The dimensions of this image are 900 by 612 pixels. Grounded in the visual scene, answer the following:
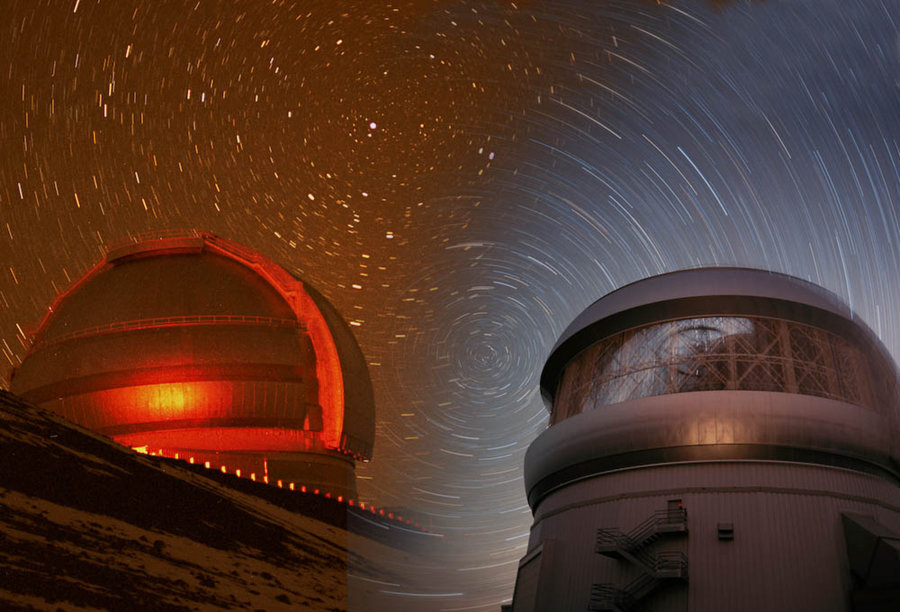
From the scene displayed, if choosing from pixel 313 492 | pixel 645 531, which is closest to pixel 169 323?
pixel 313 492

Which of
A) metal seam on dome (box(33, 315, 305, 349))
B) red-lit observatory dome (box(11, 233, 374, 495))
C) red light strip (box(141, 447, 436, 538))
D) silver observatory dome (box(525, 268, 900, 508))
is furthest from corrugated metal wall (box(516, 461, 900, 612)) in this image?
metal seam on dome (box(33, 315, 305, 349))

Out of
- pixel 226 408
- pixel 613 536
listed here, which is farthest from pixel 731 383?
pixel 226 408

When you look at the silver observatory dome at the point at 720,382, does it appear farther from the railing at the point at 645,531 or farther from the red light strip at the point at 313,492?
the red light strip at the point at 313,492

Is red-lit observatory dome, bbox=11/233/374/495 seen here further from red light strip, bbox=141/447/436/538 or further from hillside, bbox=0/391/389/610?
hillside, bbox=0/391/389/610

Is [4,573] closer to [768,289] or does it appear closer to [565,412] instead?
[565,412]

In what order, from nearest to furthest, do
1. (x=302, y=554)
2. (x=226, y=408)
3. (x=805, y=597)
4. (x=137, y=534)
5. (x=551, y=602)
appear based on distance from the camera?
(x=137, y=534)
(x=805, y=597)
(x=302, y=554)
(x=551, y=602)
(x=226, y=408)

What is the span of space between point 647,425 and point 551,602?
204 inches

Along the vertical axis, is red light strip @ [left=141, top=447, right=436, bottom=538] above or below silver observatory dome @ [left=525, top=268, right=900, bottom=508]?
below

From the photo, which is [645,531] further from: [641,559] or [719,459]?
[719,459]

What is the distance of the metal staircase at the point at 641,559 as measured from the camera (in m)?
21.1

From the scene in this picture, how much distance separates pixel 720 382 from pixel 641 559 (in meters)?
5.35

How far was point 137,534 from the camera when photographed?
51.4 feet

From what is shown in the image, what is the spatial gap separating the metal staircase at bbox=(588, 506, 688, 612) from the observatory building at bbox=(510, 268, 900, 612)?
0.04 m

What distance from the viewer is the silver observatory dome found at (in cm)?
2269
